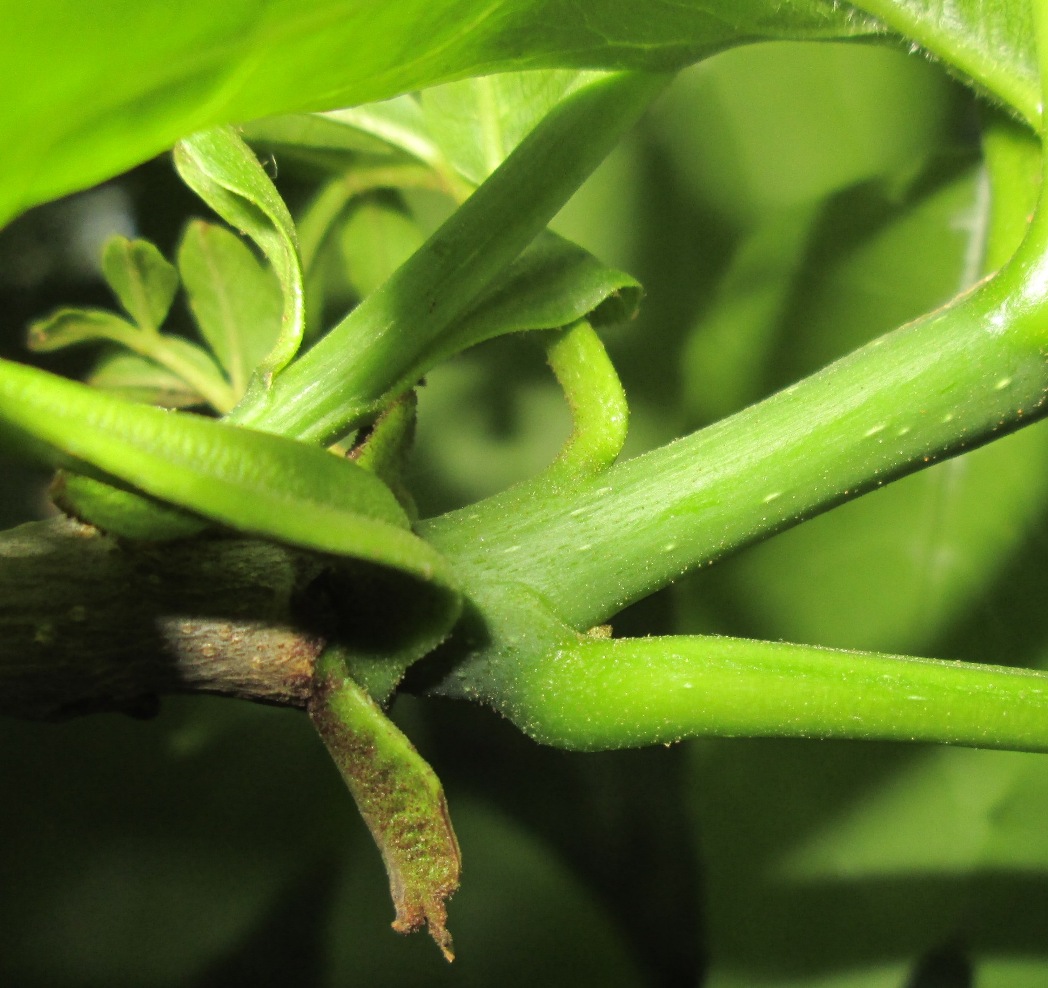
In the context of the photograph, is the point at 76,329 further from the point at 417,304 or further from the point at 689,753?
the point at 689,753

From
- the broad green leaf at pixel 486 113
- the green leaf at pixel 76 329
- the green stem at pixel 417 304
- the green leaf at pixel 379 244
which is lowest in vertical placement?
the green stem at pixel 417 304

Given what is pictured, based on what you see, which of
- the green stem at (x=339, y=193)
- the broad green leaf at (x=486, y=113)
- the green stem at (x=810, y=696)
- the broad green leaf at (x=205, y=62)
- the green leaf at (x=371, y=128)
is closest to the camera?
the broad green leaf at (x=205, y=62)

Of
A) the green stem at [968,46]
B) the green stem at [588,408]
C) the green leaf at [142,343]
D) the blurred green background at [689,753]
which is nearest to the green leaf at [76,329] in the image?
the green leaf at [142,343]

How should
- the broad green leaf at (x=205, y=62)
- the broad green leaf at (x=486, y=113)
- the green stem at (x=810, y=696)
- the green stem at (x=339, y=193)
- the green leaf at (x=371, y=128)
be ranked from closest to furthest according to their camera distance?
the broad green leaf at (x=205, y=62) → the green stem at (x=810, y=696) → the broad green leaf at (x=486, y=113) → the green leaf at (x=371, y=128) → the green stem at (x=339, y=193)

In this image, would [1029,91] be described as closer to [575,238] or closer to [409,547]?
[409,547]

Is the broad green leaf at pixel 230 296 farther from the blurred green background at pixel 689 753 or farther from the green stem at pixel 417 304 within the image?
the green stem at pixel 417 304

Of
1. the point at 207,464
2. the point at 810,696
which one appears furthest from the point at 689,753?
the point at 207,464
